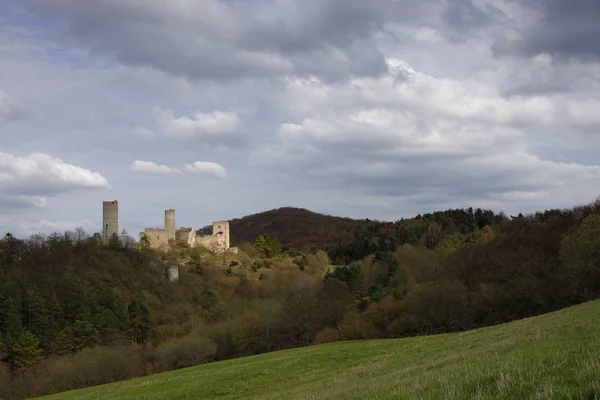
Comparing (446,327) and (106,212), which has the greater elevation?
(106,212)

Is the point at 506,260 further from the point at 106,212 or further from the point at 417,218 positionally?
the point at 417,218

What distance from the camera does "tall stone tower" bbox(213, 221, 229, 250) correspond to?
157 m

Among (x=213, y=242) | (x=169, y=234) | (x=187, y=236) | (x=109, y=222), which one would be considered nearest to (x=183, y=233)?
(x=187, y=236)

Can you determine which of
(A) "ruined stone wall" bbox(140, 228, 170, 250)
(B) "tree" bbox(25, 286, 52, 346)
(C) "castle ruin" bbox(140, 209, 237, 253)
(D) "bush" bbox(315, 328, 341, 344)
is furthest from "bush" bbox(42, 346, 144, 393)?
(C) "castle ruin" bbox(140, 209, 237, 253)

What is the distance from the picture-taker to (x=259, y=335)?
233 ft

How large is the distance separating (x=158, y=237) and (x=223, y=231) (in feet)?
74.9

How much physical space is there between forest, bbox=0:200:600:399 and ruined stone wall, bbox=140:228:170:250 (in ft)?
17.8

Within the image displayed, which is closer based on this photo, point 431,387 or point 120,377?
point 431,387

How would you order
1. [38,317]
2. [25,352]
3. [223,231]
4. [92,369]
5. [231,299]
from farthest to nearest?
[223,231] < [231,299] < [38,317] < [25,352] < [92,369]

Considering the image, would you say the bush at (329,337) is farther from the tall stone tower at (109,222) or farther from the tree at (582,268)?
the tall stone tower at (109,222)

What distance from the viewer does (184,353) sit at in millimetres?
65000

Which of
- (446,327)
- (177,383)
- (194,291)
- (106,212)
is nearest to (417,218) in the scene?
(194,291)

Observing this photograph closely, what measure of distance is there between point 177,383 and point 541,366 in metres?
26.9

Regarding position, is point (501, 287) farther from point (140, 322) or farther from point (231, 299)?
point (231, 299)
